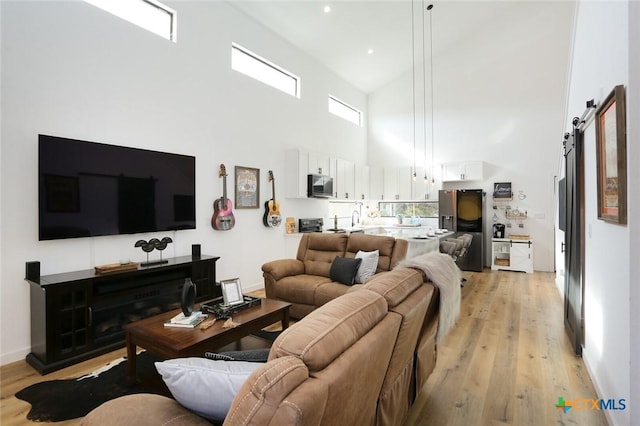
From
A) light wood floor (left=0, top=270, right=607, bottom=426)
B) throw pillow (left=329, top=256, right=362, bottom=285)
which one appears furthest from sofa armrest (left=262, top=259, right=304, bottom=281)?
light wood floor (left=0, top=270, right=607, bottom=426)

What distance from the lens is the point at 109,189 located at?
350cm

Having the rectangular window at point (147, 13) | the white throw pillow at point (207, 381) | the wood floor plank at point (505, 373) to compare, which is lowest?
the wood floor plank at point (505, 373)

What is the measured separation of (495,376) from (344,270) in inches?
68.1

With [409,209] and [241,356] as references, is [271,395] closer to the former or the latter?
[241,356]

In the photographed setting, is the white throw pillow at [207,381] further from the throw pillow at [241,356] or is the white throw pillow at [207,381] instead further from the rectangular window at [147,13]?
the rectangular window at [147,13]

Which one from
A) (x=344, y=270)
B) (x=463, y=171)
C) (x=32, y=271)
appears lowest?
(x=344, y=270)

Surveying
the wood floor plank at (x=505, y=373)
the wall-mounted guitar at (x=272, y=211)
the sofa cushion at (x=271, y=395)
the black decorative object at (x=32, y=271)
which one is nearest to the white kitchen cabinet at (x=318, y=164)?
the wall-mounted guitar at (x=272, y=211)

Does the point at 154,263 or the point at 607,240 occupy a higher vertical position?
the point at 607,240

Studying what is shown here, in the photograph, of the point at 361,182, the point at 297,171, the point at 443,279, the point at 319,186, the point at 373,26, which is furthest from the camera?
the point at 361,182

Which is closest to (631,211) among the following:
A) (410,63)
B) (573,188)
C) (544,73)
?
(573,188)

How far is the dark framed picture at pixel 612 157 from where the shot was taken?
1837 millimetres

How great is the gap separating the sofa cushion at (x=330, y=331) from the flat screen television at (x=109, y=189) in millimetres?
3156

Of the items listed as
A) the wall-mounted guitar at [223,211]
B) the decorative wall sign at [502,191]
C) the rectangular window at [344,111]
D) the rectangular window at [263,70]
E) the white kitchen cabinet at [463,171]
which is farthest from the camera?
the rectangular window at [344,111]

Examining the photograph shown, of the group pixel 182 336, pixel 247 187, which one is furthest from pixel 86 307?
pixel 247 187
